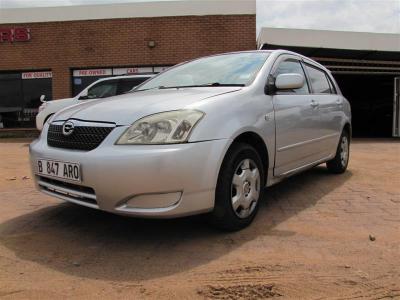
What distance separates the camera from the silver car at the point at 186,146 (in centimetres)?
340

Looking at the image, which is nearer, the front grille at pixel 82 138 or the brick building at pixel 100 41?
the front grille at pixel 82 138

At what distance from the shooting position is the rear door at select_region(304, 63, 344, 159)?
5645 mm

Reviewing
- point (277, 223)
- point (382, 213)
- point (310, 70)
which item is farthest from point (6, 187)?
point (382, 213)

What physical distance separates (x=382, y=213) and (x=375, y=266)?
1482 millimetres

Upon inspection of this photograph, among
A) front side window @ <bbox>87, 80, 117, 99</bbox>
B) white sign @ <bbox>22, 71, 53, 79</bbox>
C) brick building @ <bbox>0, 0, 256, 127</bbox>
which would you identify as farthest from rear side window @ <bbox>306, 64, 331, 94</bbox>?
white sign @ <bbox>22, 71, 53, 79</bbox>

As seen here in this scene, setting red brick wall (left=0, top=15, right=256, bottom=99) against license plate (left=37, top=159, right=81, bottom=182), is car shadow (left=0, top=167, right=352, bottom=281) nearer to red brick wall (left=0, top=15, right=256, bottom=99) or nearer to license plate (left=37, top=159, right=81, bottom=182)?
license plate (left=37, top=159, right=81, bottom=182)

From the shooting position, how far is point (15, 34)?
15.5 metres

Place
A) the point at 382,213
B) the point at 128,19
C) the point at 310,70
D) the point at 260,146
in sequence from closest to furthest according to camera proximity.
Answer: the point at 260,146 → the point at 382,213 → the point at 310,70 → the point at 128,19

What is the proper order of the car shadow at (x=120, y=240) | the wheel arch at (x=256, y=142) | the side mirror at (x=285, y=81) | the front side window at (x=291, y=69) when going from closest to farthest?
the car shadow at (x=120, y=240), the wheel arch at (x=256, y=142), the side mirror at (x=285, y=81), the front side window at (x=291, y=69)

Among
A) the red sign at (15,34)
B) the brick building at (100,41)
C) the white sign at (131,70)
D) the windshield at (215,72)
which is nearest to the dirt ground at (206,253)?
the windshield at (215,72)

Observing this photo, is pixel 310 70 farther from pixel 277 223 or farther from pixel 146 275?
pixel 146 275

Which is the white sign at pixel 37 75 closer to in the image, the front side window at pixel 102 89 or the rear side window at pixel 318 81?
the front side window at pixel 102 89

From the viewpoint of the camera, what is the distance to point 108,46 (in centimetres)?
1523

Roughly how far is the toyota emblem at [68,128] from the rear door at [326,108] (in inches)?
113
